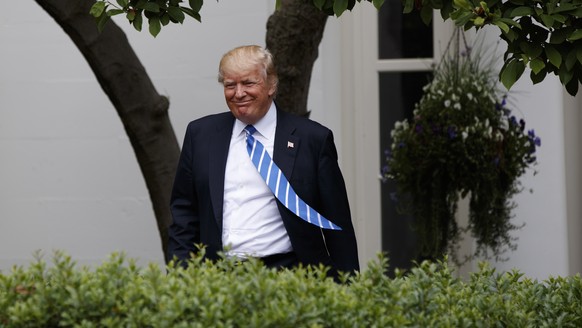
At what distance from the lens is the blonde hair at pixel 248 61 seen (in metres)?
4.96

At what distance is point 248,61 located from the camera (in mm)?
4969

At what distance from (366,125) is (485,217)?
1.12 m

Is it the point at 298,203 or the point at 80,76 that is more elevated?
the point at 80,76

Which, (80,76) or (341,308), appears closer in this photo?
(341,308)

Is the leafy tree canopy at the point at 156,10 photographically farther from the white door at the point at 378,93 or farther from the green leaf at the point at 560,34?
the white door at the point at 378,93

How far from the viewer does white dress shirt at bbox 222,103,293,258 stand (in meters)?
4.93

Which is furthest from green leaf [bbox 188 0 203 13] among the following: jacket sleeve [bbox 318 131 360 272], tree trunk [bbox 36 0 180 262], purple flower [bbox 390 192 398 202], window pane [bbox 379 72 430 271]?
window pane [bbox 379 72 430 271]

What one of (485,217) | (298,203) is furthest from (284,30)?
(485,217)

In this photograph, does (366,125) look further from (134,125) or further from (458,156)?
(134,125)

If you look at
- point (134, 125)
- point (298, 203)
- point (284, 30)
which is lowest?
point (298, 203)

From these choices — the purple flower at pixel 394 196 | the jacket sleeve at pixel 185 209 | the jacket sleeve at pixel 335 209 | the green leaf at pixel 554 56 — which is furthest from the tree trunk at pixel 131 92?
the green leaf at pixel 554 56

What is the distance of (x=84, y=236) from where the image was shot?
8039mm

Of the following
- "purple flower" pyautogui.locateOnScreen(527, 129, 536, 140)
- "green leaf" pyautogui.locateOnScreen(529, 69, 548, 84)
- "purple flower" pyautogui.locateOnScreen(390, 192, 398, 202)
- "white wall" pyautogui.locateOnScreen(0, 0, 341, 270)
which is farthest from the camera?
"white wall" pyautogui.locateOnScreen(0, 0, 341, 270)

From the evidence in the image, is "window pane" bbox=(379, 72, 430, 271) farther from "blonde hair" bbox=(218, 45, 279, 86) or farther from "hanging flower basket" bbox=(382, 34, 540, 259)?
"blonde hair" bbox=(218, 45, 279, 86)
